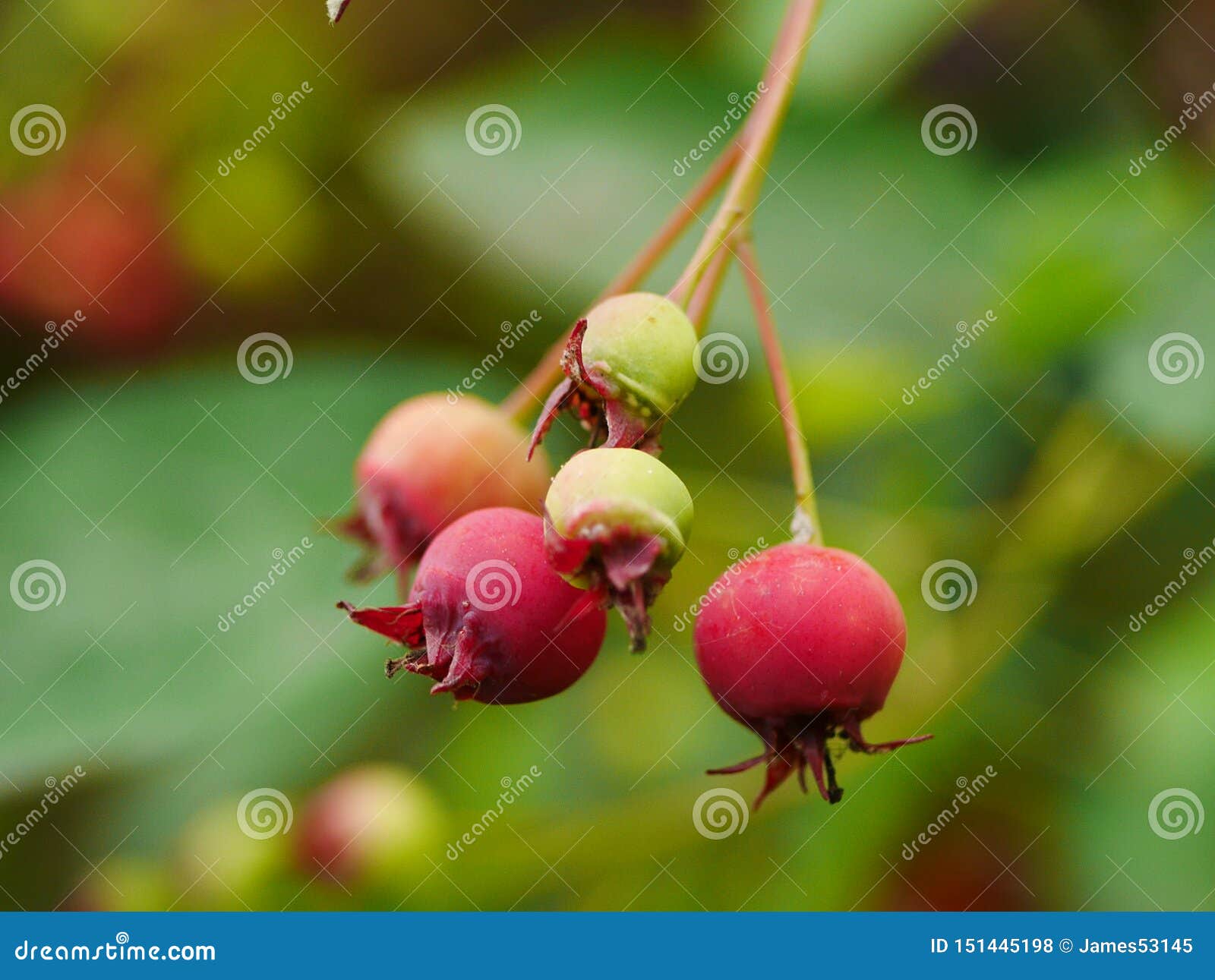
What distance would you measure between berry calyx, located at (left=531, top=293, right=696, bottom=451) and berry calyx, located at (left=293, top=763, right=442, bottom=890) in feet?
2.64

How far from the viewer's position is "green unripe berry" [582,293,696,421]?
0.73m

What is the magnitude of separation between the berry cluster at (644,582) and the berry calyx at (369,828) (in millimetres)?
579

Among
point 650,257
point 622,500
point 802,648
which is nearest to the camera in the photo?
point 622,500

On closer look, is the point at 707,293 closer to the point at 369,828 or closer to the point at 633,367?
the point at 633,367

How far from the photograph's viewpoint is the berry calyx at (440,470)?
99cm

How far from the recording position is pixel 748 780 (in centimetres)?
145

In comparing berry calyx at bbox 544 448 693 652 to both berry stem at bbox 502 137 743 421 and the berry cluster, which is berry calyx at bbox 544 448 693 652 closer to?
the berry cluster

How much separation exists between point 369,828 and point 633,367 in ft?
2.93

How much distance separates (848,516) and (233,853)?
2.78 feet

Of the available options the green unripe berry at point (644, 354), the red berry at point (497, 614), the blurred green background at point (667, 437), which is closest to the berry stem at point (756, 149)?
the green unripe berry at point (644, 354)

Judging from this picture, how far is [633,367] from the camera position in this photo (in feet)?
2.40

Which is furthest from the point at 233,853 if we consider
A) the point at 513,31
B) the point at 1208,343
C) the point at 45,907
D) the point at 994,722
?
the point at 1208,343

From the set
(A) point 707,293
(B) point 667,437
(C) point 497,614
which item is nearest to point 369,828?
(B) point 667,437

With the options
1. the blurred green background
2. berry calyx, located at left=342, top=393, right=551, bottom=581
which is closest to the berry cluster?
berry calyx, located at left=342, top=393, right=551, bottom=581
